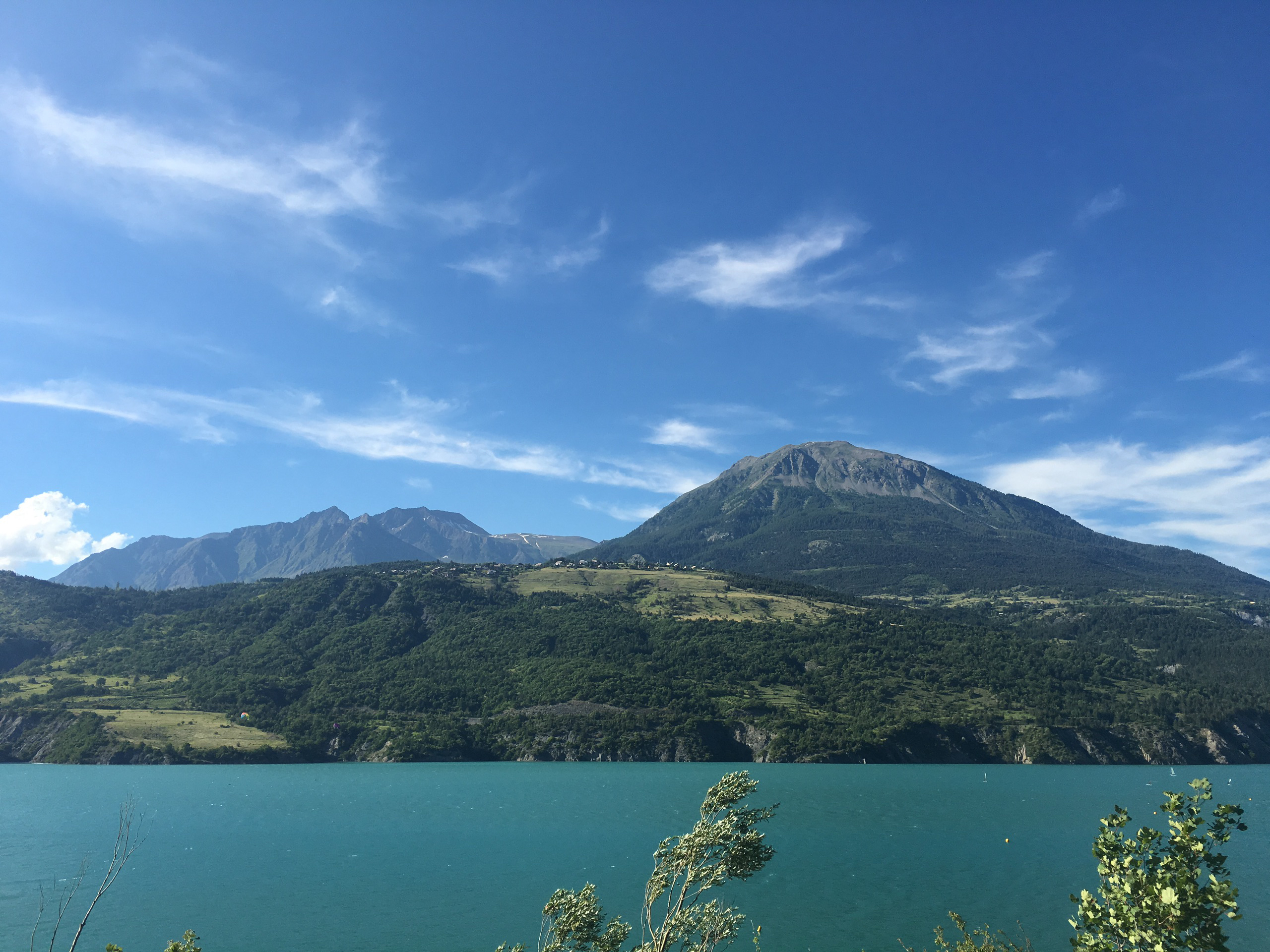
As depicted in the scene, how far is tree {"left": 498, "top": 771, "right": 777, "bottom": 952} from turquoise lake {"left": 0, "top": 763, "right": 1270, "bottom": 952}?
1027 inches

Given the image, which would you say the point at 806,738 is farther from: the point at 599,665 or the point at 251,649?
the point at 251,649

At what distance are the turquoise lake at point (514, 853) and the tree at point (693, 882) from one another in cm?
2608

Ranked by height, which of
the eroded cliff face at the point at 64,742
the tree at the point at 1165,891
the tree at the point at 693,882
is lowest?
the eroded cliff face at the point at 64,742

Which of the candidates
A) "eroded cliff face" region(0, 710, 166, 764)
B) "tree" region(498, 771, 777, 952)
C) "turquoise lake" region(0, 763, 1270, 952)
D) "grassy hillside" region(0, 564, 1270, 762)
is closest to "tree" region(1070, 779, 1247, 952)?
"tree" region(498, 771, 777, 952)

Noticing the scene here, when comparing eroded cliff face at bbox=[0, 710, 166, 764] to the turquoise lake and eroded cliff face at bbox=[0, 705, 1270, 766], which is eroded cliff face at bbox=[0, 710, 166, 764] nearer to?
eroded cliff face at bbox=[0, 705, 1270, 766]

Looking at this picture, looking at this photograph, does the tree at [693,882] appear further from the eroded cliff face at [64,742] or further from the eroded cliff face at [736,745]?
the eroded cliff face at [64,742]

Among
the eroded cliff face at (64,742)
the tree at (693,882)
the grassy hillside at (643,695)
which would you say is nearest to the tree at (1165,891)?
the tree at (693,882)

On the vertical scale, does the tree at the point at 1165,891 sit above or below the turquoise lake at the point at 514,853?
above

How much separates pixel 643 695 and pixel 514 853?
94805mm

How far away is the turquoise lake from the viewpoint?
43219mm

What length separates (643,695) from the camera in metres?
155

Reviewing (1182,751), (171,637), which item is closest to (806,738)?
(1182,751)

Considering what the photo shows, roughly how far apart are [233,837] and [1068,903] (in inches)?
2662

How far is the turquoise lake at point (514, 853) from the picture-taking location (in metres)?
43.2
